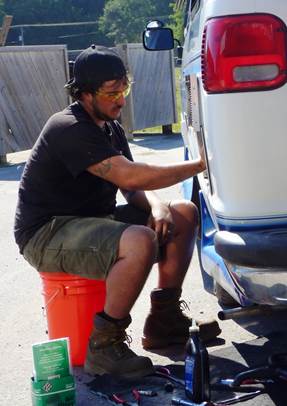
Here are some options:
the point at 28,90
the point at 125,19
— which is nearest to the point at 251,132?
the point at 28,90

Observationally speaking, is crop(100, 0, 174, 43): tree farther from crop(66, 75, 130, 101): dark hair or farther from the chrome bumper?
the chrome bumper

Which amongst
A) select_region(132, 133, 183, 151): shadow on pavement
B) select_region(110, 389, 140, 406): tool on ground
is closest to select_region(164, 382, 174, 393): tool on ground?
select_region(110, 389, 140, 406): tool on ground

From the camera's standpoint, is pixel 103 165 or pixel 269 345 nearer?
pixel 103 165

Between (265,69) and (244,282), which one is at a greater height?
(265,69)

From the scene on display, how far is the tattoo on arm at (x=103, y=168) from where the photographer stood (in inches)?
135

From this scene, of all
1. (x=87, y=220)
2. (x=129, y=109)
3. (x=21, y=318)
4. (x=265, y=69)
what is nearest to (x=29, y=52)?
(x=129, y=109)

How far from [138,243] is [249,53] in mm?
1061

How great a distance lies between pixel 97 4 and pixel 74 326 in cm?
9313

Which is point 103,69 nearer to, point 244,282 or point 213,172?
point 213,172

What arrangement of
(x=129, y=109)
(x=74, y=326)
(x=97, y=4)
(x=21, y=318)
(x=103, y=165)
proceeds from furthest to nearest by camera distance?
(x=97, y=4), (x=129, y=109), (x=21, y=318), (x=74, y=326), (x=103, y=165)

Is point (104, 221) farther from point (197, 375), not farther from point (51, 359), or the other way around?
point (197, 375)

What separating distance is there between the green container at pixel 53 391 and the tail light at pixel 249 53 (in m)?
1.39

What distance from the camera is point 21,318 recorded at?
15.0 feet

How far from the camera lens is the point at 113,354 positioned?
3500mm
